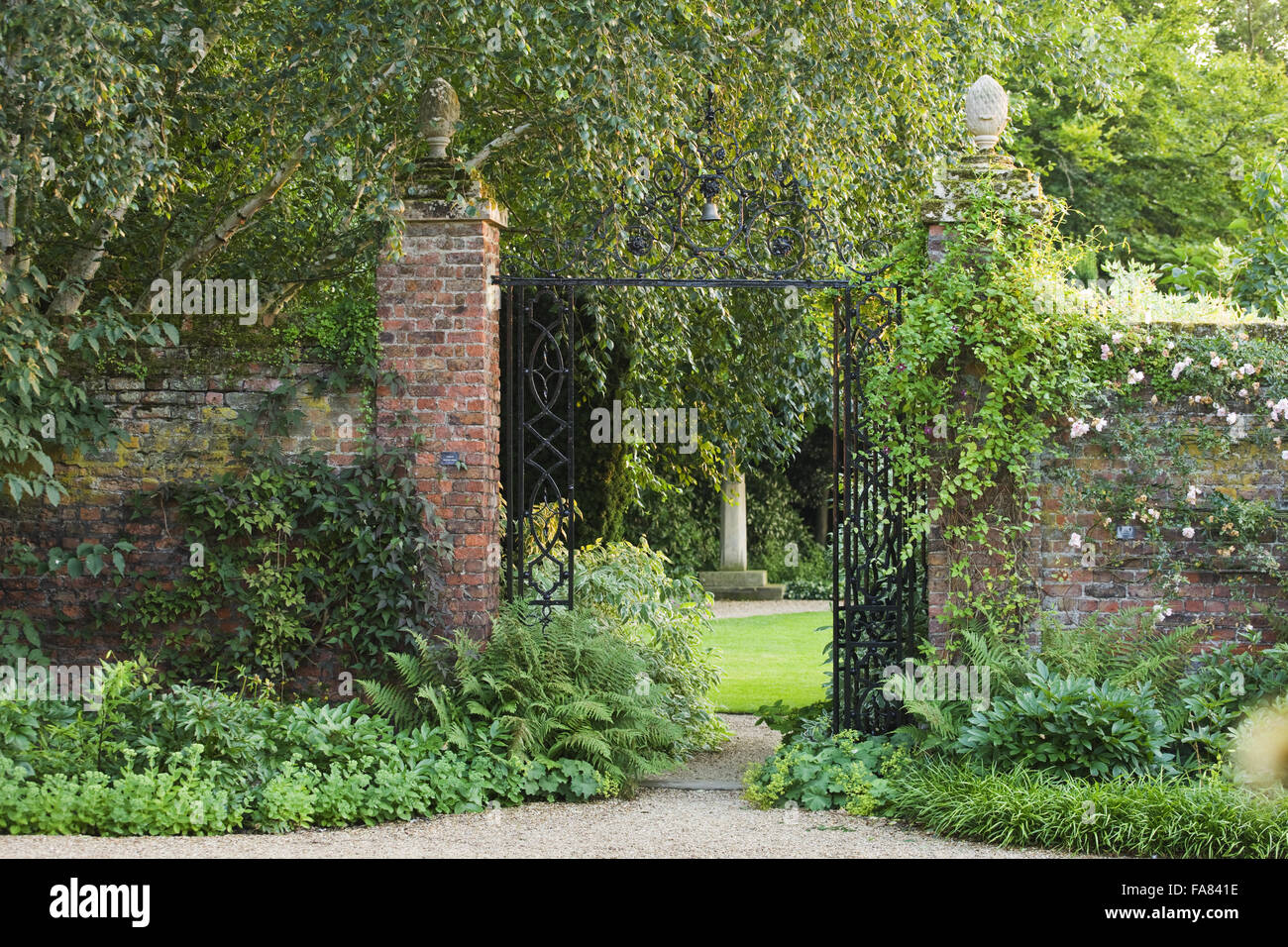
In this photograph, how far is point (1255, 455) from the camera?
6.59 meters

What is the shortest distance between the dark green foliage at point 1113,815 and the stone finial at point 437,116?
171 inches

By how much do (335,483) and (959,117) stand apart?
17.7 feet

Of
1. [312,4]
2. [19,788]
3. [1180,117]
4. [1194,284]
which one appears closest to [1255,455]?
[1194,284]

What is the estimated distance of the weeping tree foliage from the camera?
5.86m

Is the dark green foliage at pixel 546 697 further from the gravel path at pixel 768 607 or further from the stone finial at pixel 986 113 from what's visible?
the gravel path at pixel 768 607

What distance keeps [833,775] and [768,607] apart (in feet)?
38.9

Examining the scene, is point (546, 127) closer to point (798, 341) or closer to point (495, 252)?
point (495, 252)

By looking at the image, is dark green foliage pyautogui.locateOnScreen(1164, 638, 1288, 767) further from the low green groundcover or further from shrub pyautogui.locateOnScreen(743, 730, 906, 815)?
the low green groundcover

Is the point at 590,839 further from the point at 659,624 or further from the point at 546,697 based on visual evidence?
the point at 659,624

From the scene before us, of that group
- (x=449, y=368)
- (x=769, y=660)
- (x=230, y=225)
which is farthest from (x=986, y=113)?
(x=769, y=660)

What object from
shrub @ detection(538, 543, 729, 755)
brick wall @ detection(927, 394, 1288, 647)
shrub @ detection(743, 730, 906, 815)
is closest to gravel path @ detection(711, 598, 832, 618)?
shrub @ detection(538, 543, 729, 755)

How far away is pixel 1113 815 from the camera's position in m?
5.34

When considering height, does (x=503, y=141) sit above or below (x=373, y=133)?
above

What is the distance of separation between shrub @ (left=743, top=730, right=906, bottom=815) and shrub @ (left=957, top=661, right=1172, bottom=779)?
1.71 ft
